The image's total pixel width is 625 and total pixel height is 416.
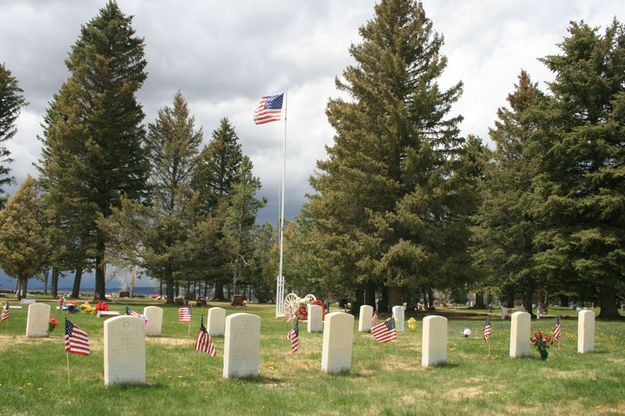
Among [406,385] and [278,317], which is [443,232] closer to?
[278,317]

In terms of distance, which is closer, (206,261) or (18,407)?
(18,407)

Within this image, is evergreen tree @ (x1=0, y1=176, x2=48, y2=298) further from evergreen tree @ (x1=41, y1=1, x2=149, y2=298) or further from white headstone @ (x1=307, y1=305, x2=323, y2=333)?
white headstone @ (x1=307, y1=305, x2=323, y2=333)

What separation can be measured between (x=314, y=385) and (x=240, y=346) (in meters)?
1.42

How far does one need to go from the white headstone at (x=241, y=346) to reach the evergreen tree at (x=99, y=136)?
30.5 meters

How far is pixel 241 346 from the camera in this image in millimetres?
9453

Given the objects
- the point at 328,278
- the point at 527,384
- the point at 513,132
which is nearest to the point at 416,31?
the point at 513,132

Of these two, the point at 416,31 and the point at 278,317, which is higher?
the point at 416,31

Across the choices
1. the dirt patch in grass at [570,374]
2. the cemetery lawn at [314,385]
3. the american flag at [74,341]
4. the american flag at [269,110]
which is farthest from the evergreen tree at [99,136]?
the dirt patch in grass at [570,374]

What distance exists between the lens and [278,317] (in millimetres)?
28391

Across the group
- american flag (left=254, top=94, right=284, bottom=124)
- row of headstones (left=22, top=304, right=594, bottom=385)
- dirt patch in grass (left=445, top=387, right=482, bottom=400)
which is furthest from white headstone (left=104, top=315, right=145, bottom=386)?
american flag (left=254, top=94, right=284, bottom=124)

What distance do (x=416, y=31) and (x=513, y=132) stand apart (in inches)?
446

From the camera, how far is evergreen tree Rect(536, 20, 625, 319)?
26938 mm

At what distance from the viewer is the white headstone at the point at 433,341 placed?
37.5 ft

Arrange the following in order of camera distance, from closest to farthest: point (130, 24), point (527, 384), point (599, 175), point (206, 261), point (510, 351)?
1. point (527, 384)
2. point (510, 351)
3. point (599, 175)
4. point (206, 261)
5. point (130, 24)
